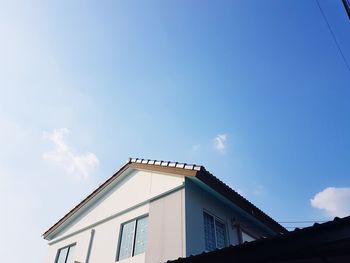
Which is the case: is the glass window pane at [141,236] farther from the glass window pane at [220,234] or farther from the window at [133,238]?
the glass window pane at [220,234]

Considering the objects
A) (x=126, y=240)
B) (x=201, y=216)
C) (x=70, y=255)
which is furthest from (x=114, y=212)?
(x=201, y=216)

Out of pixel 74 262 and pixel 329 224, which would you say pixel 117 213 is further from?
pixel 329 224

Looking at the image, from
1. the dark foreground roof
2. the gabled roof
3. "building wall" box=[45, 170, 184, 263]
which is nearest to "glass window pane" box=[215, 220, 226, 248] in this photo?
the gabled roof

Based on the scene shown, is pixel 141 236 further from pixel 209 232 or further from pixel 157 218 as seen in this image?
pixel 209 232

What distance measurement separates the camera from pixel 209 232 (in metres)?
8.81

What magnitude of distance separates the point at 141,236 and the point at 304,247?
6.52 metres

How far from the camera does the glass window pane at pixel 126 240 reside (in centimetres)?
938

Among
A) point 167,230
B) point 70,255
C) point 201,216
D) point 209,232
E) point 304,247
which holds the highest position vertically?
point 201,216

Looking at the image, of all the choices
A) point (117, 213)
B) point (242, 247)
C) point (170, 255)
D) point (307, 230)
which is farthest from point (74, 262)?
point (307, 230)

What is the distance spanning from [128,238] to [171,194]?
2365 millimetres

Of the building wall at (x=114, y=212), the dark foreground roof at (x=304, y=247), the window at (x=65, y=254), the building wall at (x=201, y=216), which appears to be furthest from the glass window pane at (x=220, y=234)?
the window at (x=65, y=254)

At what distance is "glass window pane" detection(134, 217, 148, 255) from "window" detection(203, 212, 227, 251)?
1.99 metres

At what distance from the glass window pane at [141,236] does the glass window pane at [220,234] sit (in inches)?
91.0

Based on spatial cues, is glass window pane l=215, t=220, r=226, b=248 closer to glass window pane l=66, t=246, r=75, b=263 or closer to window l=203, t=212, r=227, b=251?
window l=203, t=212, r=227, b=251
